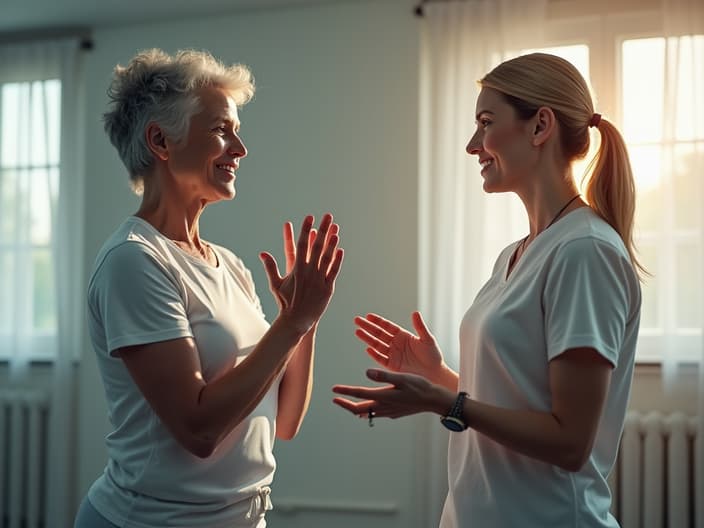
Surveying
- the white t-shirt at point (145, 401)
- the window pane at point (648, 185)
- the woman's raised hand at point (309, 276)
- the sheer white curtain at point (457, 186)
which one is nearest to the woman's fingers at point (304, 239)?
the woman's raised hand at point (309, 276)

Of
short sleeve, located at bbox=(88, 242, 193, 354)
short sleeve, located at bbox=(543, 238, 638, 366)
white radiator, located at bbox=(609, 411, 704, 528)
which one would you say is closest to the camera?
short sleeve, located at bbox=(543, 238, 638, 366)

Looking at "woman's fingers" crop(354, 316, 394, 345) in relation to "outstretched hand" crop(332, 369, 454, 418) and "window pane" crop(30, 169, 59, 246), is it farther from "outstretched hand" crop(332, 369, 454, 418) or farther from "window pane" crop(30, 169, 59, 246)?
"window pane" crop(30, 169, 59, 246)

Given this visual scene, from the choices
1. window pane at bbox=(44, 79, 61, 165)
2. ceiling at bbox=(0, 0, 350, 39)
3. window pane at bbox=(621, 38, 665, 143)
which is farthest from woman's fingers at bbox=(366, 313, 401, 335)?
window pane at bbox=(44, 79, 61, 165)

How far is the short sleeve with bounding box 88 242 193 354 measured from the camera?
1585 mm

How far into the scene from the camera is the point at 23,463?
4.60 metres

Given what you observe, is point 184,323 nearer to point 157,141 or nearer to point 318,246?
point 318,246

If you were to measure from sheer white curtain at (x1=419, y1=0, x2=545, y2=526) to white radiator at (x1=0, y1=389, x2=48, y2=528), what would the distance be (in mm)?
2178

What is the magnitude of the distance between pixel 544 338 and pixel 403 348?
20.9 inches

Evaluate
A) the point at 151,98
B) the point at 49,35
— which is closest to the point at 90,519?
the point at 151,98

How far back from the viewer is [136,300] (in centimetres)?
160

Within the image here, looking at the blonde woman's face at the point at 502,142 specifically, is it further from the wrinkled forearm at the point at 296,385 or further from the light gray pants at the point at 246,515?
the light gray pants at the point at 246,515

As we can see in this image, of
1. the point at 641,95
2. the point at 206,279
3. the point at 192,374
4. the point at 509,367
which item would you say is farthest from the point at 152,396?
the point at 641,95

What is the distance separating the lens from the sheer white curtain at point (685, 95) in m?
3.59

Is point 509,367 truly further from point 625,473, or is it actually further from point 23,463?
point 23,463
